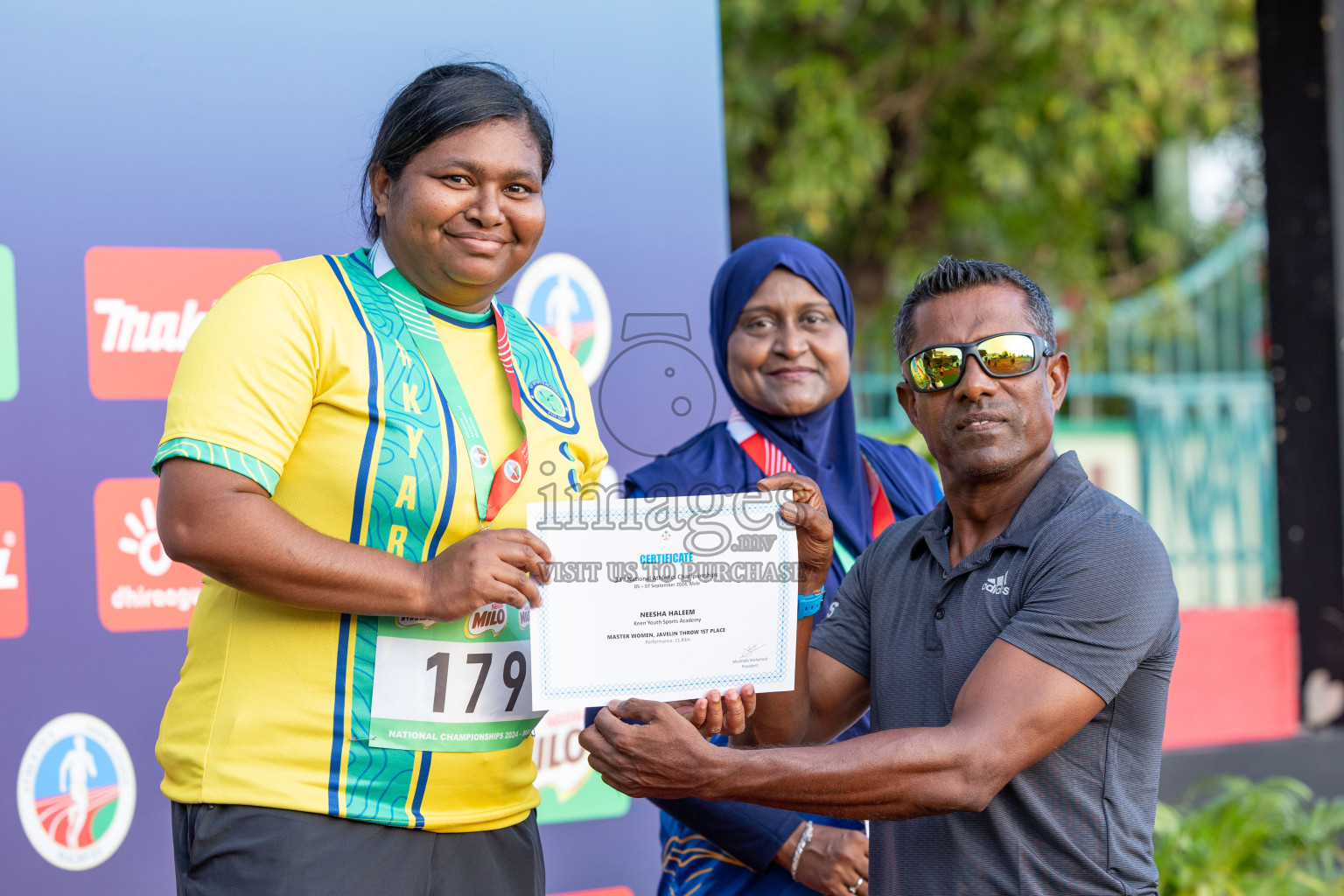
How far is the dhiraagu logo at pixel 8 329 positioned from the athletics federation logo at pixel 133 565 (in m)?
0.35

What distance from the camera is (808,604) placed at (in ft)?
7.85

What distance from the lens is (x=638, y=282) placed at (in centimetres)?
372

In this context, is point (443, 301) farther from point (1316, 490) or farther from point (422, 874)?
point (1316, 490)

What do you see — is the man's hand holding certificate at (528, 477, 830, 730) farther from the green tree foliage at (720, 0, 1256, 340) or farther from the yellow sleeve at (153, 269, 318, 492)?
the green tree foliage at (720, 0, 1256, 340)

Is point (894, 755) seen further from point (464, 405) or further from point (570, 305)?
point (570, 305)

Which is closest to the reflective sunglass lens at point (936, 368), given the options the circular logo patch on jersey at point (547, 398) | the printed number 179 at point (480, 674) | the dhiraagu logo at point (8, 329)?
the circular logo patch on jersey at point (547, 398)

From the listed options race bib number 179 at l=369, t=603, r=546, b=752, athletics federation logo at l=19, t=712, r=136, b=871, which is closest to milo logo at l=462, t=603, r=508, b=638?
race bib number 179 at l=369, t=603, r=546, b=752

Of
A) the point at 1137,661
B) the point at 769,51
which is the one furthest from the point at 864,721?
the point at 769,51

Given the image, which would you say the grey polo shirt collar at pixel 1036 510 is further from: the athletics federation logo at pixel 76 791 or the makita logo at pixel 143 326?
the athletics federation logo at pixel 76 791

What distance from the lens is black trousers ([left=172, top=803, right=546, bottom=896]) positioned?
1.88 m

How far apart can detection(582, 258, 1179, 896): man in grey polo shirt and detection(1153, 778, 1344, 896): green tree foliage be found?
2813 millimetres

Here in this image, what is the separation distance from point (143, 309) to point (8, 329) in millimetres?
333

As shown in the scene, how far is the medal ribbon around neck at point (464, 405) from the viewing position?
2057 millimetres

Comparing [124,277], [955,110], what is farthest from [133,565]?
[955,110]
